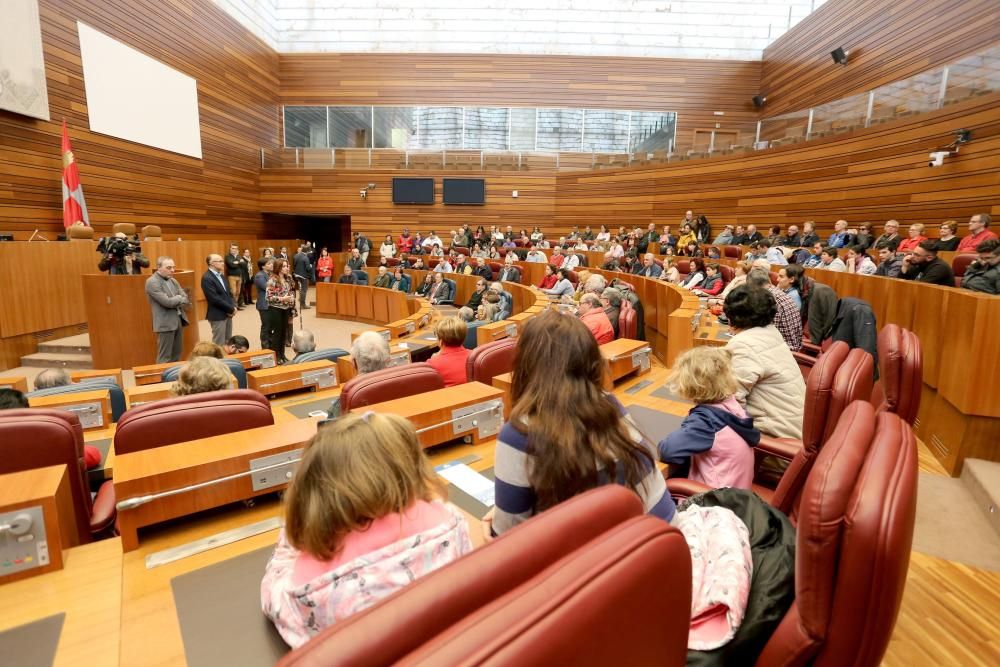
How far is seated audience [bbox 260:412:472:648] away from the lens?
94 cm

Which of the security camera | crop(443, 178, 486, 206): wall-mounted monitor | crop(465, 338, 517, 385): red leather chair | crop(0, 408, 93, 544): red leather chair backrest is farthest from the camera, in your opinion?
crop(443, 178, 486, 206): wall-mounted monitor

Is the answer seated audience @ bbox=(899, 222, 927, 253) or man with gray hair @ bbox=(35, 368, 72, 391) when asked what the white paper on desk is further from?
seated audience @ bbox=(899, 222, 927, 253)

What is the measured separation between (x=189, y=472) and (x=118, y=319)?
646cm

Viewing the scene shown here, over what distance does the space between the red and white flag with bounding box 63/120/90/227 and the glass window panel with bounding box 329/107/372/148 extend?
8753 millimetres

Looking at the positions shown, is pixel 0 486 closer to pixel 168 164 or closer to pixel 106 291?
pixel 106 291

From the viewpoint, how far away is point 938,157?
286 inches

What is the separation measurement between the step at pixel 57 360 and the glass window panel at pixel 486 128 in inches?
492

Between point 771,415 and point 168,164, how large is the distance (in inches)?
527

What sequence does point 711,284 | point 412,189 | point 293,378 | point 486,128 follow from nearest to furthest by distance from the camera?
point 293,378, point 711,284, point 412,189, point 486,128

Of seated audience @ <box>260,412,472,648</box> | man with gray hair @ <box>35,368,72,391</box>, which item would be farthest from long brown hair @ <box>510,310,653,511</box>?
man with gray hair @ <box>35,368,72,391</box>

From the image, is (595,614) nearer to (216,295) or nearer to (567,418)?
(567,418)

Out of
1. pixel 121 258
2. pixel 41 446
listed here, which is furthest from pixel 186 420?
pixel 121 258

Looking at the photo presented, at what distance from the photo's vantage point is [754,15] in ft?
51.2

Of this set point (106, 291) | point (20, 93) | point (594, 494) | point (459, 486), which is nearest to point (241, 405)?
point (459, 486)
